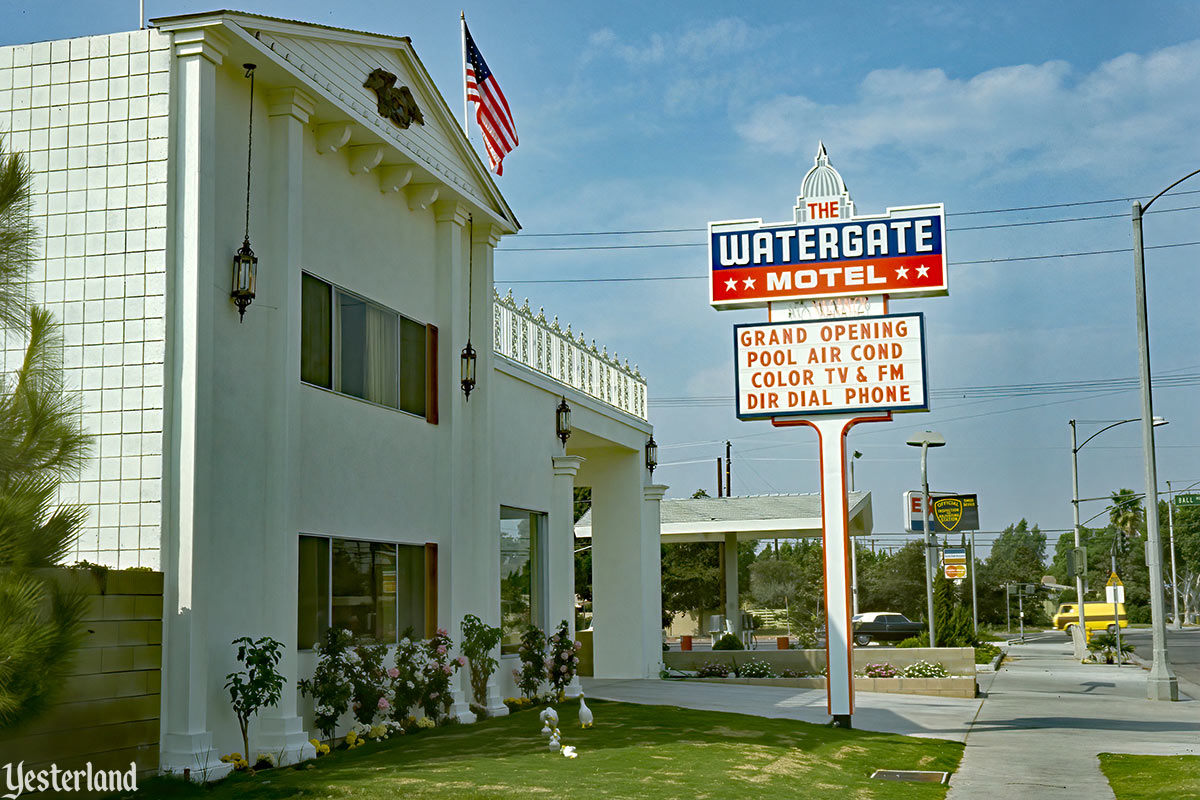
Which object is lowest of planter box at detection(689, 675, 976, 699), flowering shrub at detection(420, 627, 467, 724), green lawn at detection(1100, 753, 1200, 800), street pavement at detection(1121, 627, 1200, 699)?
street pavement at detection(1121, 627, 1200, 699)

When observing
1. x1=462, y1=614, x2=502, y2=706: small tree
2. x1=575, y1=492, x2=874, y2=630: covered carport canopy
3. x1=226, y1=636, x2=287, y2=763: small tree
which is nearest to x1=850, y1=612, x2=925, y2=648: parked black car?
x1=575, y1=492, x2=874, y2=630: covered carport canopy

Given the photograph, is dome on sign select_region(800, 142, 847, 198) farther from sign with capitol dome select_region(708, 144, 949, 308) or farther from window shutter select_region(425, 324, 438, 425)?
window shutter select_region(425, 324, 438, 425)

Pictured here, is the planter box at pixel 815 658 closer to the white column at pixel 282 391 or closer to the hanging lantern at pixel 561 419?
the hanging lantern at pixel 561 419

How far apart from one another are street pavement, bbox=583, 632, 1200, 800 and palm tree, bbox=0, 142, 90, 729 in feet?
28.0

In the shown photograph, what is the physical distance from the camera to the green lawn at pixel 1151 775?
1165 centimetres

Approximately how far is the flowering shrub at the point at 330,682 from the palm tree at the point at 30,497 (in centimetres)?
611

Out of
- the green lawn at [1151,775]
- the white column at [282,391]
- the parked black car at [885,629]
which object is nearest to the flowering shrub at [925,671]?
the green lawn at [1151,775]

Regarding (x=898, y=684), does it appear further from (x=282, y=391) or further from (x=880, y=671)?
(x=282, y=391)

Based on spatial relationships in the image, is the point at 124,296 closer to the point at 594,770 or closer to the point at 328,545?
the point at 328,545

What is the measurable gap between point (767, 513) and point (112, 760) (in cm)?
2726

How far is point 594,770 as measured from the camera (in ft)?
38.9

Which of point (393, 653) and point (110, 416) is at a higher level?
point (110, 416)

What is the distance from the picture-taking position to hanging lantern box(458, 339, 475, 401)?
18172 millimetres

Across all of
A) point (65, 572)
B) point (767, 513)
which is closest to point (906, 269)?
point (65, 572)
